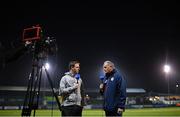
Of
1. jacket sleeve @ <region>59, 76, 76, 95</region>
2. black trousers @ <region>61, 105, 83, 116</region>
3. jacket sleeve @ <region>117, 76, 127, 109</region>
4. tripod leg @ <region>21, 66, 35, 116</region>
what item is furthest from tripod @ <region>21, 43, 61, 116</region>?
jacket sleeve @ <region>117, 76, 127, 109</region>

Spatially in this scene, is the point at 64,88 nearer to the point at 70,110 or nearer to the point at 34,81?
the point at 70,110

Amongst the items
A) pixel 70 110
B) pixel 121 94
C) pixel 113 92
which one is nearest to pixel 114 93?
pixel 113 92

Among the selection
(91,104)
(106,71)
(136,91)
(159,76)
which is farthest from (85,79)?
(106,71)

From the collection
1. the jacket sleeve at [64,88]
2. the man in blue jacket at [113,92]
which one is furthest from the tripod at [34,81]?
the man in blue jacket at [113,92]

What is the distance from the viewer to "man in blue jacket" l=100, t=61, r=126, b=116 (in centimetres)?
709

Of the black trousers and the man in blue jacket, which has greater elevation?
the man in blue jacket

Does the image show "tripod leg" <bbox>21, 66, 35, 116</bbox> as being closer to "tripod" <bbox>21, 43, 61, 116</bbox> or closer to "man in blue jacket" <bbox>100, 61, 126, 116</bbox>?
"tripod" <bbox>21, 43, 61, 116</bbox>

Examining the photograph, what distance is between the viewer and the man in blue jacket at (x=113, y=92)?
23.2 ft

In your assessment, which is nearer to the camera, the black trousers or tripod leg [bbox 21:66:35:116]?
tripod leg [bbox 21:66:35:116]

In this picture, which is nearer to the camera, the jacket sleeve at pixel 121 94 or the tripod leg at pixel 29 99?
the tripod leg at pixel 29 99

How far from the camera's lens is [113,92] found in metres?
7.24

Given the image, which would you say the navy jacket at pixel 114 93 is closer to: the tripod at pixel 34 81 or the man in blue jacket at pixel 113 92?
the man in blue jacket at pixel 113 92

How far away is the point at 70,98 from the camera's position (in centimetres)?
710

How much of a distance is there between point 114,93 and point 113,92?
0.04 m
